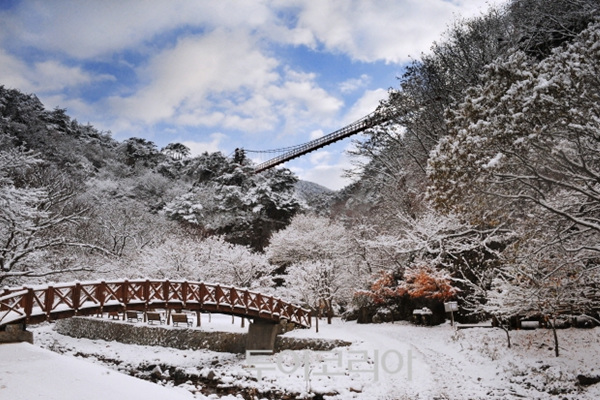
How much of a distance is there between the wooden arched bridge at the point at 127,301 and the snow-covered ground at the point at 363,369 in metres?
1.46

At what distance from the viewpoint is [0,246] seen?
15.5 m

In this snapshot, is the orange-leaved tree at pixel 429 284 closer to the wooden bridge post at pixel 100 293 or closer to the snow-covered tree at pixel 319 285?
the snow-covered tree at pixel 319 285

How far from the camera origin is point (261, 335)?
1627 cm

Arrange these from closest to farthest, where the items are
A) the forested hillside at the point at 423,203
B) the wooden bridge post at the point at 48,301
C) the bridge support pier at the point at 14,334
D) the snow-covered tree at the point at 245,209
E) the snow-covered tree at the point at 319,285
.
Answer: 1. the forested hillside at the point at 423,203
2. the bridge support pier at the point at 14,334
3. the wooden bridge post at the point at 48,301
4. the snow-covered tree at the point at 319,285
5. the snow-covered tree at the point at 245,209

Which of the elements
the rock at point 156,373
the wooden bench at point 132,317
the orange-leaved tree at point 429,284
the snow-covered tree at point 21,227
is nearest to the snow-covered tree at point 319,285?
the orange-leaved tree at point 429,284

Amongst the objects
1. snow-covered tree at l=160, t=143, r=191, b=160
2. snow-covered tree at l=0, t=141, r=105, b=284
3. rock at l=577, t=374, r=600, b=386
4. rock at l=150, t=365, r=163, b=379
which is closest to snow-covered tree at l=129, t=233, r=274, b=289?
snow-covered tree at l=0, t=141, r=105, b=284

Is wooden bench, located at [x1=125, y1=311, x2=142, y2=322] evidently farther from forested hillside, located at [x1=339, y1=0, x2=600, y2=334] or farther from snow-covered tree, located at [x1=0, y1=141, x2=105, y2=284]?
forested hillside, located at [x1=339, y1=0, x2=600, y2=334]

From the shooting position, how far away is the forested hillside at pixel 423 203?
24.0ft

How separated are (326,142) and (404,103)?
50.1ft

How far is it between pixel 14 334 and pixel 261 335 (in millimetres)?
9126

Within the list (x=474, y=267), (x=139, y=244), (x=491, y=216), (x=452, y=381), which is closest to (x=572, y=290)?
(x=491, y=216)

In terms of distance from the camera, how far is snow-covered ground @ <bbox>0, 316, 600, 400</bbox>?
7824mm

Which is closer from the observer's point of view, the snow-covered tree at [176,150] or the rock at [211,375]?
the rock at [211,375]

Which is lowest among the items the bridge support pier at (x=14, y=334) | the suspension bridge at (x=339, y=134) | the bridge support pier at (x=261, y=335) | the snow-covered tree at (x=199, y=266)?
the bridge support pier at (x=261, y=335)
